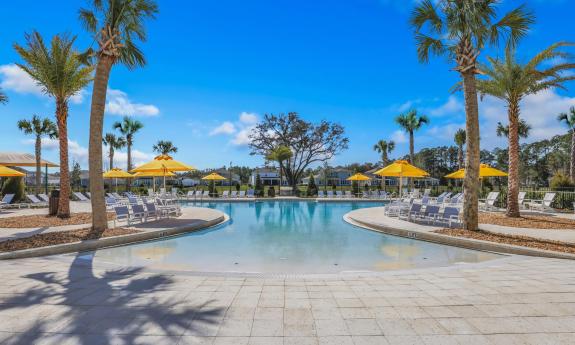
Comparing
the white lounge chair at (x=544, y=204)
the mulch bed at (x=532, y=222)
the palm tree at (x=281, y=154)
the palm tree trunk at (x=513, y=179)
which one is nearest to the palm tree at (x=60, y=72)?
the mulch bed at (x=532, y=222)

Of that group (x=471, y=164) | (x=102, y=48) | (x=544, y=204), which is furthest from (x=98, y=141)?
(x=544, y=204)

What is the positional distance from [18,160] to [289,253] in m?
23.0

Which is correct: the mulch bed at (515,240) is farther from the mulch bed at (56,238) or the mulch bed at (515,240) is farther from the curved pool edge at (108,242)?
the mulch bed at (56,238)

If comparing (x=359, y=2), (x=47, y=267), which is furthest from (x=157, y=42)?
(x=47, y=267)

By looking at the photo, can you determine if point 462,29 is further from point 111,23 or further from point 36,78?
point 36,78

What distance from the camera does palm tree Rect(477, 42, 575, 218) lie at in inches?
512

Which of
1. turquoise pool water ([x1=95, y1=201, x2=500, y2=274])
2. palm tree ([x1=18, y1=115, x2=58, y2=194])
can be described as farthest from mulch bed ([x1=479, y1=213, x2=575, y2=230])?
palm tree ([x1=18, y1=115, x2=58, y2=194])

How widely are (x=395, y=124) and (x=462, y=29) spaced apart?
2395 centimetres

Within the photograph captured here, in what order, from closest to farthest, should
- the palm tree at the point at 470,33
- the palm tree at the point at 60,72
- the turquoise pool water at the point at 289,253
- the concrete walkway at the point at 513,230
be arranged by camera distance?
the turquoise pool water at the point at 289,253, the concrete walkway at the point at 513,230, the palm tree at the point at 470,33, the palm tree at the point at 60,72

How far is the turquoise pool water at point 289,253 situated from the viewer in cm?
753

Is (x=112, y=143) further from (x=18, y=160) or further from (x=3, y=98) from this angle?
(x=3, y=98)

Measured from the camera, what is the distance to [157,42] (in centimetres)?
1284

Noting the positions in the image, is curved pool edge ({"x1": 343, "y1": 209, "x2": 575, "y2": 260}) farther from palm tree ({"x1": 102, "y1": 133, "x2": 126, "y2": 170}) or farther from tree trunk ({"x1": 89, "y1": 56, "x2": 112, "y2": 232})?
palm tree ({"x1": 102, "y1": 133, "x2": 126, "y2": 170})

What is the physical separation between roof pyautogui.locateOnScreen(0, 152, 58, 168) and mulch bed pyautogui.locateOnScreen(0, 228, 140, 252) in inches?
662
